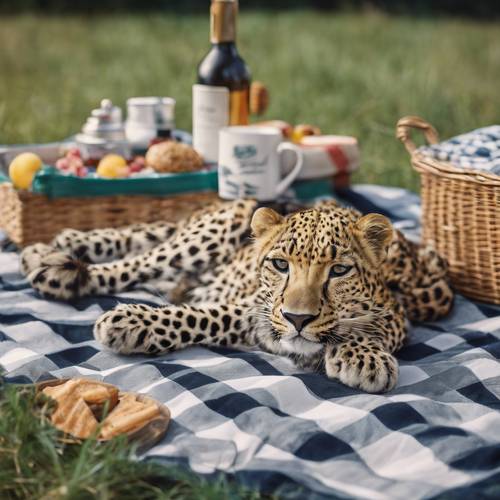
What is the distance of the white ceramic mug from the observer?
14.7 feet

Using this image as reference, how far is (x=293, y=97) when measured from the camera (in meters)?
8.60

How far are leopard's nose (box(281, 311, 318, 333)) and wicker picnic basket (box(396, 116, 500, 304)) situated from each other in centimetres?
137

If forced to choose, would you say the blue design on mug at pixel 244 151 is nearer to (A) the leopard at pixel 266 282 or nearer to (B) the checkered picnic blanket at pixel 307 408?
(A) the leopard at pixel 266 282

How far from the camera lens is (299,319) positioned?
9.95ft

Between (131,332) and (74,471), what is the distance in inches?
39.1

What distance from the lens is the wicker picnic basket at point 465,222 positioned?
4.07 m

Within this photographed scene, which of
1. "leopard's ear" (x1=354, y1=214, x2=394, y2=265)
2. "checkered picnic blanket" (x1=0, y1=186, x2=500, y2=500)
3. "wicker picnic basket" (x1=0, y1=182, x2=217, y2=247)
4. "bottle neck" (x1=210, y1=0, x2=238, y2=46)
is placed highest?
"bottle neck" (x1=210, y1=0, x2=238, y2=46)

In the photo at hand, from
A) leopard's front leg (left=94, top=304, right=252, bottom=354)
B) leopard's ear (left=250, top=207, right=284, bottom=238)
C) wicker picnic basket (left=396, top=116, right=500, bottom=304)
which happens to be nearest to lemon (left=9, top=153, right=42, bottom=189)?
leopard's front leg (left=94, top=304, right=252, bottom=354)

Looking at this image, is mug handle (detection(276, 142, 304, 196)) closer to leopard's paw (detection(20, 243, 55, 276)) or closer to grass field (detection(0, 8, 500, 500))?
leopard's paw (detection(20, 243, 55, 276))

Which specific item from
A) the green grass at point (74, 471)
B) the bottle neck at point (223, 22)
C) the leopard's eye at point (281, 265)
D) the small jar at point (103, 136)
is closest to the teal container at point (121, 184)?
the small jar at point (103, 136)

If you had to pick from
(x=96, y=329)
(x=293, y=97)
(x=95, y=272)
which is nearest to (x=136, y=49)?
(x=293, y=97)

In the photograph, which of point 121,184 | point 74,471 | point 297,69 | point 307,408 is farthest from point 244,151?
point 297,69

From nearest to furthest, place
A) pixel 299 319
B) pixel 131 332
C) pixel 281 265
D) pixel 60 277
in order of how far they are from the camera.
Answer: pixel 299 319, pixel 281 265, pixel 131 332, pixel 60 277

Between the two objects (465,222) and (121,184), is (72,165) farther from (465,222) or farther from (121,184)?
(465,222)
